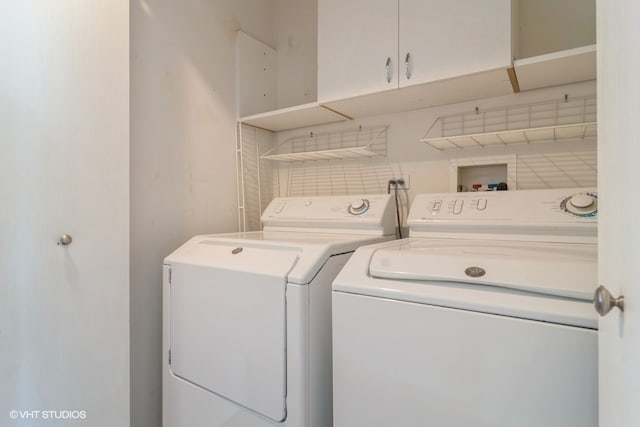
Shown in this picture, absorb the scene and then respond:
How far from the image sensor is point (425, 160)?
1854 millimetres

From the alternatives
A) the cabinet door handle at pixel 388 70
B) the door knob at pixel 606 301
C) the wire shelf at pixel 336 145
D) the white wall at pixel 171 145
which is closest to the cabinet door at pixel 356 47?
the cabinet door handle at pixel 388 70

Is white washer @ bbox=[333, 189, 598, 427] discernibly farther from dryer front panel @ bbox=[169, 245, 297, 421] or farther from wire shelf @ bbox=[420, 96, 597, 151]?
wire shelf @ bbox=[420, 96, 597, 151]

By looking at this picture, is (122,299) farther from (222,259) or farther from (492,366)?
(492,366)

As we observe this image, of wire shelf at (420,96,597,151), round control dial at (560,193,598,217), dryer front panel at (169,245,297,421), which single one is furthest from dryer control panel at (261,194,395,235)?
round control dial at (560,193,598,217)

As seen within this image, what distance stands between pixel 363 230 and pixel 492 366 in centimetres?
90

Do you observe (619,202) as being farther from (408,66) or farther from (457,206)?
(408,66)

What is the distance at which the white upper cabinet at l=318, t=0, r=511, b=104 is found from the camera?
133cm

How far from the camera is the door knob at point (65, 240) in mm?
1356

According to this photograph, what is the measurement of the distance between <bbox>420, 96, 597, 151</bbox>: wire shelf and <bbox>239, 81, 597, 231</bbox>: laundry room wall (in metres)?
0.02

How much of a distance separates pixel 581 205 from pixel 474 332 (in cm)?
72

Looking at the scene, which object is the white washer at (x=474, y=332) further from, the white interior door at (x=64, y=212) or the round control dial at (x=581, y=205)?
the white interior door at (x=64, y=212)

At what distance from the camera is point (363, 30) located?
5.30 ft

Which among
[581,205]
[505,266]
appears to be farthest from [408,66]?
[505,266]

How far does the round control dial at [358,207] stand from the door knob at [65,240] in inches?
46.8
